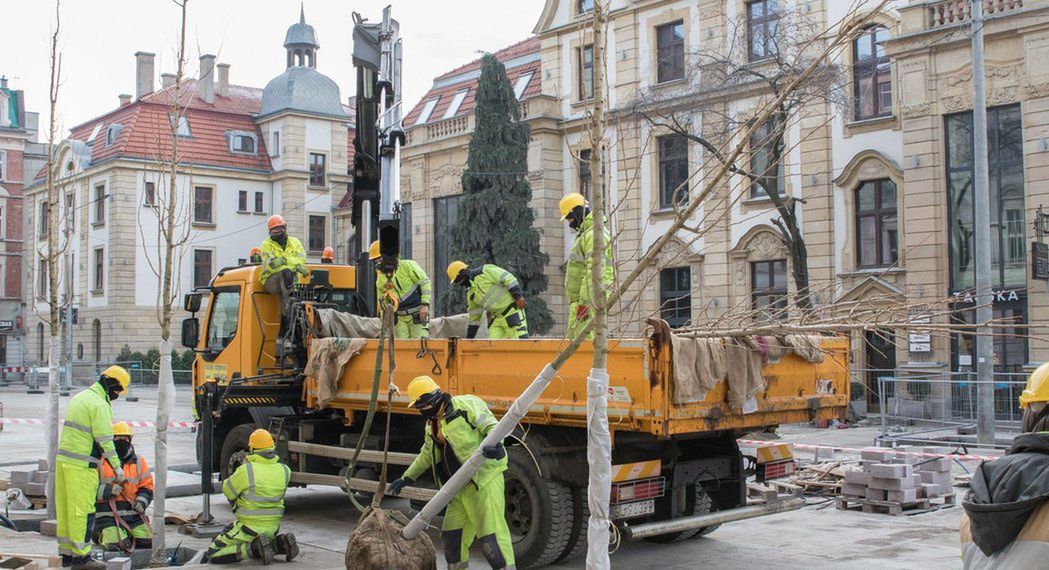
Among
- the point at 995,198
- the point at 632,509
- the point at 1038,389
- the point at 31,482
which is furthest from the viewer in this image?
the point at 995,198

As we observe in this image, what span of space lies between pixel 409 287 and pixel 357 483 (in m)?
2.33

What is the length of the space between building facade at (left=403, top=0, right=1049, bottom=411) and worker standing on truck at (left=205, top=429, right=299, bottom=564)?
10112 mm

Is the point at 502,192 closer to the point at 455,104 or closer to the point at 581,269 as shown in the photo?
the point at 455,104

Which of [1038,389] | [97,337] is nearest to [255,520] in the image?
[1038,389]

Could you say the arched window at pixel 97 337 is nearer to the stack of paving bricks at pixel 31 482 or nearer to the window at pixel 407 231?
the window at pixel 407 231

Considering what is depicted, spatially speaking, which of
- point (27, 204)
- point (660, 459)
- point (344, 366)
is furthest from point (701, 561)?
point (27, 204)

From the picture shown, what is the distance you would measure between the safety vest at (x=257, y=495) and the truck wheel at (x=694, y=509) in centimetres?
352

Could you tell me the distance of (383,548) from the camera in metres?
7.39

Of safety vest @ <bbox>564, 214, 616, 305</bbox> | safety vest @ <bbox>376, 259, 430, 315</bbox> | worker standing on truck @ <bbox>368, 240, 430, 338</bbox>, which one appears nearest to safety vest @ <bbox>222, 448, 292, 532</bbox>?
worker standing on truck @ <bbox>368, 240, 430, 338</bbox>

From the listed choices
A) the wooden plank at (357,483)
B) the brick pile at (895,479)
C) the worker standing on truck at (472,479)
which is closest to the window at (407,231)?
the wooden plank at (357,483)

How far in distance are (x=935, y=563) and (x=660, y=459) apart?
2494mm

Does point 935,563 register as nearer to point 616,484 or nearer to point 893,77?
point 616,484

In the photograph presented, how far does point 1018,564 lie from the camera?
3.32m

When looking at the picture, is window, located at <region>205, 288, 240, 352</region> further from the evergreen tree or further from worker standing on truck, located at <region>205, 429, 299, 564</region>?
the evergreen tree
